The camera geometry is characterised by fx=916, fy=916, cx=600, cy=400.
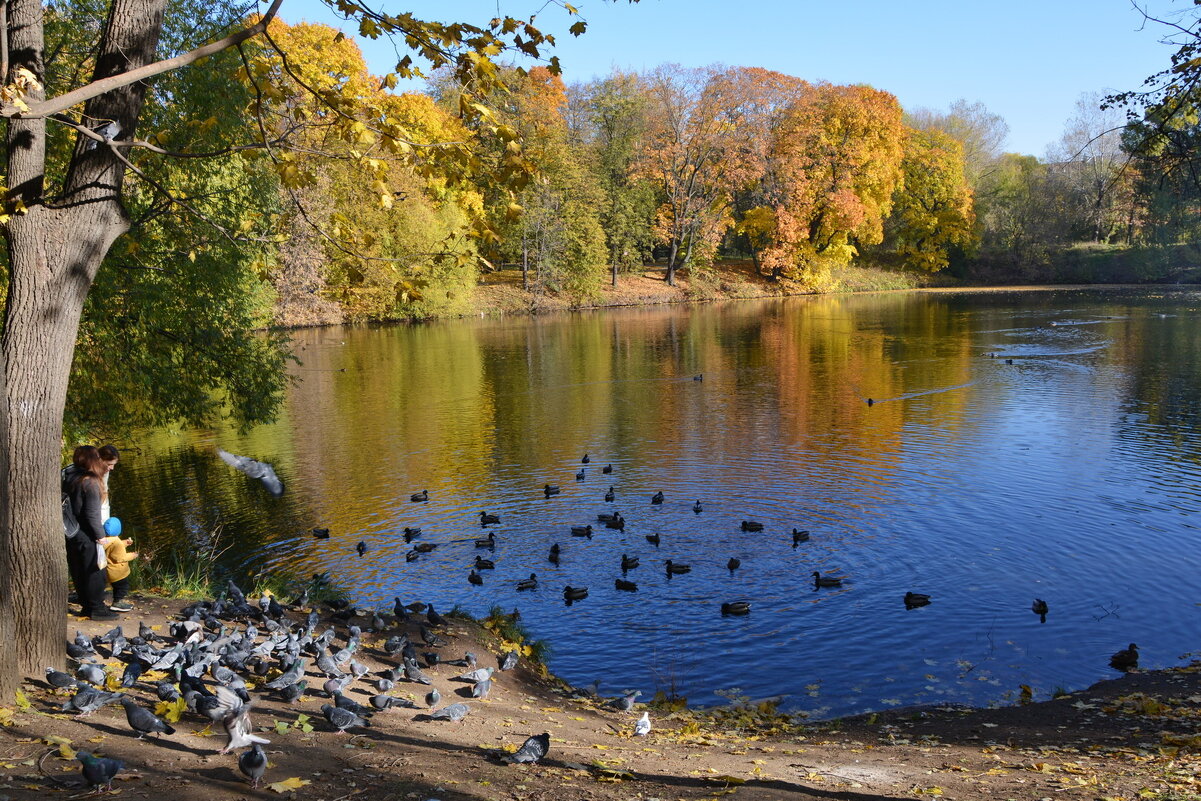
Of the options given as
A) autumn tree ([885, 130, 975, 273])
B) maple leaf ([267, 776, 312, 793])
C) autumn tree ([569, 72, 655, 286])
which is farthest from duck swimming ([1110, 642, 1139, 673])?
autumn tree ([885, 130, 975, 273])

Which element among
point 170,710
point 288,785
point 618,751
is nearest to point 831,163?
point 618,751

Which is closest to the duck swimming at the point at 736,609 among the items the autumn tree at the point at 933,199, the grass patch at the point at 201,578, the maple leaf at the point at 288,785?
the grass patch at the point at 201,578

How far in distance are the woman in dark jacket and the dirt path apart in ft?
1.53

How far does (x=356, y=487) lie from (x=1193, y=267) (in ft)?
268

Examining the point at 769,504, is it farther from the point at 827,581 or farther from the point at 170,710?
the point at 170,710

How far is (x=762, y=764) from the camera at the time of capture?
298 inches

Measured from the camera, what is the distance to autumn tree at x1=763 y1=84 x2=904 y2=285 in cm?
7238

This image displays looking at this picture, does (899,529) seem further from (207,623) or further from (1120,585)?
(207,623)

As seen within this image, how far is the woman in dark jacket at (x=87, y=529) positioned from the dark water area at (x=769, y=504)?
5.65 meters

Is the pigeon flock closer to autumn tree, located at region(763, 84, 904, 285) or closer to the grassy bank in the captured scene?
the grassy bank

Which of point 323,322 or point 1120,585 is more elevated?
point 323,322

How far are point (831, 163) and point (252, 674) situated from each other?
72.5 metres

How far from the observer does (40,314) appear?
7.17 m

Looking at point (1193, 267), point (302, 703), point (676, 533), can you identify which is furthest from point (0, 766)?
point (1193, 267)
